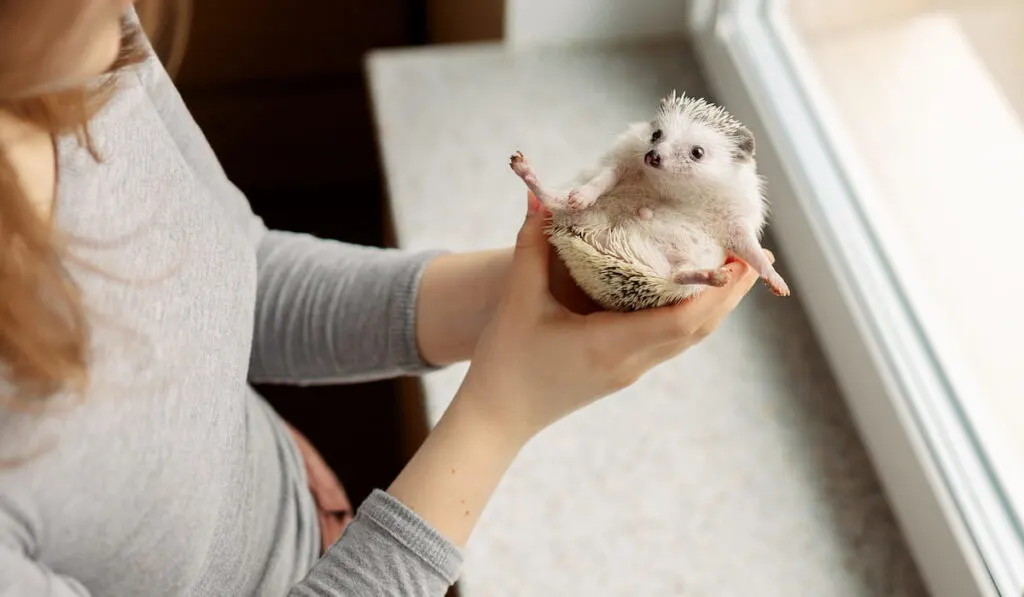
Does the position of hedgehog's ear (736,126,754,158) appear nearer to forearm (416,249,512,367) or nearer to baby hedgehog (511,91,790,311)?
baby hedgehog (511,91,790,311)

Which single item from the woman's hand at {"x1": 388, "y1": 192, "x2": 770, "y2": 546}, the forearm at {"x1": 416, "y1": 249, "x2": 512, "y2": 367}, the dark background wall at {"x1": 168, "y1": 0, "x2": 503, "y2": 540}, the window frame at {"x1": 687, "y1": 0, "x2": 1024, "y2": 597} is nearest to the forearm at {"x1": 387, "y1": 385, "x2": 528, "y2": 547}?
the woman's hand at {"x1": 388, "y1": 192, "x2": 770, "y2": 546}

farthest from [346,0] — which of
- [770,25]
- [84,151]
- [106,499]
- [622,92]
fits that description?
[106,499]

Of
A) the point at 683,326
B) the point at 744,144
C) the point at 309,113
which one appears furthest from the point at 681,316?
the point at 309,113

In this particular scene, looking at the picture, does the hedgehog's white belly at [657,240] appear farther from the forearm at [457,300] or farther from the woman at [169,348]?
the forearm at [457,300]

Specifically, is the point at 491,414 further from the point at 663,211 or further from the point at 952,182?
the point at 952,182

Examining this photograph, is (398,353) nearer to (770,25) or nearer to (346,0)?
(770,25)

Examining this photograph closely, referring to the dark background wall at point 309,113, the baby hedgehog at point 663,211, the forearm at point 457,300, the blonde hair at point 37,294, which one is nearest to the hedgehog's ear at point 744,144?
the baby hedgehog at point 663,211
